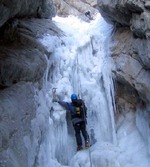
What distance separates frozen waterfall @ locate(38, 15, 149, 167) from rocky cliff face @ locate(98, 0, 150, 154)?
39 cm

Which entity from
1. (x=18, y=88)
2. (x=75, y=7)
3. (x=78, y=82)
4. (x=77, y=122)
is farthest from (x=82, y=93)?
(x=75, y=7)

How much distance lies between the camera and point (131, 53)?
9664 mm

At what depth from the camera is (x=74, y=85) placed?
9938 millimetres

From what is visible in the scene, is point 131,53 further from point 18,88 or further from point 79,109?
point 18,88

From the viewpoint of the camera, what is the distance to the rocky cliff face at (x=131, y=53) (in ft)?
28.9

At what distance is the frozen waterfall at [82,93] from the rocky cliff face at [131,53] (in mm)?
387

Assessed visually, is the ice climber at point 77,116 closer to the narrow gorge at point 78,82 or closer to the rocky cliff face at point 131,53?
the narrow gorge at point 78,82

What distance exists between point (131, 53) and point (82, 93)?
1809 millimetres

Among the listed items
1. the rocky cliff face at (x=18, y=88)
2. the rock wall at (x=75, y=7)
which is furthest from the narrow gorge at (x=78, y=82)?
the rock wall at (x=75, y=7)

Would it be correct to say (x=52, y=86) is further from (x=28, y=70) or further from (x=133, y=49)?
(x=133, y=49)

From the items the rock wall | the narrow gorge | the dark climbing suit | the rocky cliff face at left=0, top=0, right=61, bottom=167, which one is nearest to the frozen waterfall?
the narrow gorge

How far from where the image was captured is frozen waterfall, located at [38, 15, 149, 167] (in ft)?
27.2

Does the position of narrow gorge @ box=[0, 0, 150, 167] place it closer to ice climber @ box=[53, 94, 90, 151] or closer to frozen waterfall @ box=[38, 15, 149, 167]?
frozen waterfall @ box=[38, 15, 149, 167]

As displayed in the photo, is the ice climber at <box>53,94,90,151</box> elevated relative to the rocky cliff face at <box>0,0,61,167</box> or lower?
lower
